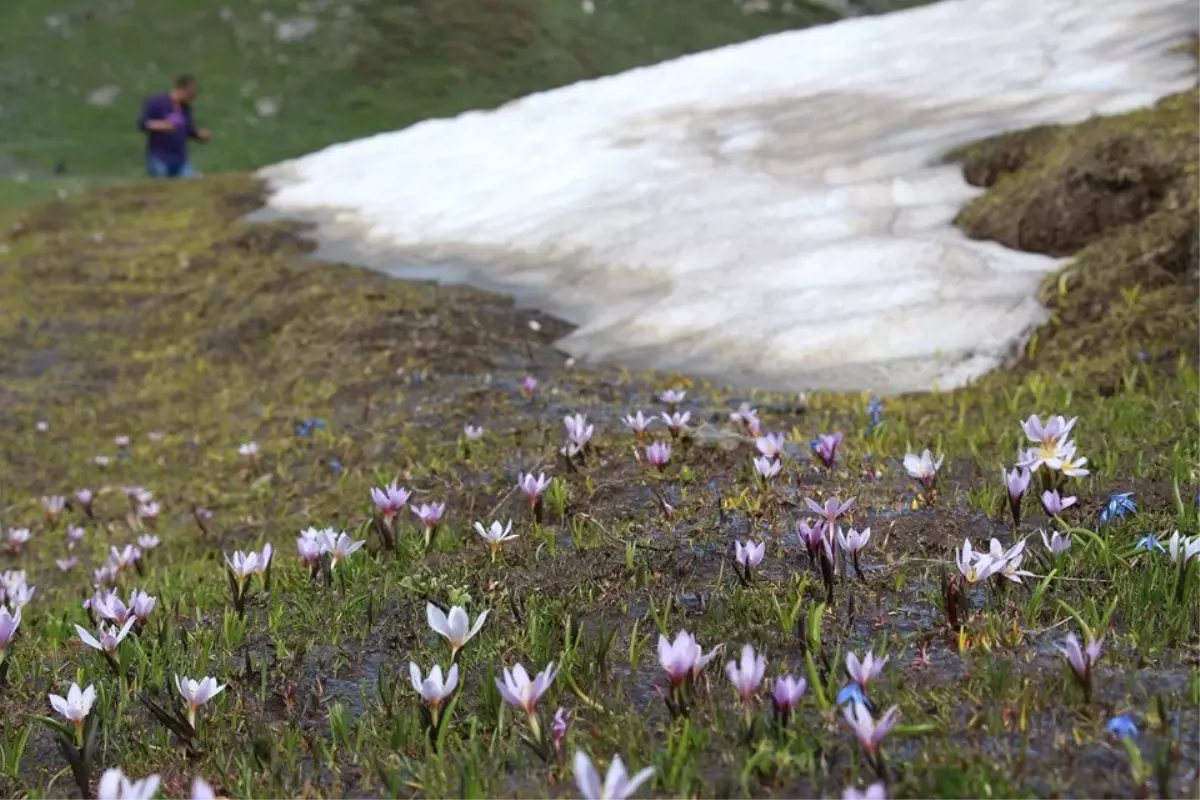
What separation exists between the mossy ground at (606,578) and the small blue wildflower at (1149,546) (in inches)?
2.6

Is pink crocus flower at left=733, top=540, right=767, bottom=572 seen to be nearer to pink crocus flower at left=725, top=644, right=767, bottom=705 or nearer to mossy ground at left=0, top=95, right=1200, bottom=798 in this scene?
mossy ground at left=0, top=95, right=1200, bottom=798

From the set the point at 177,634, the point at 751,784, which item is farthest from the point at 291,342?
the point at 751,784

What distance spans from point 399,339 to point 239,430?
5.07 ft

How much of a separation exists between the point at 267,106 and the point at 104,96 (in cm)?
629

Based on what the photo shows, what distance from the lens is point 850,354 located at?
6977mm

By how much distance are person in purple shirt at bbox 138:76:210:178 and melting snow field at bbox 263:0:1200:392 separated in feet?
21.8

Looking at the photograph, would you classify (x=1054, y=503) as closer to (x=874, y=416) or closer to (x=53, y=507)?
(x=874, y=416)

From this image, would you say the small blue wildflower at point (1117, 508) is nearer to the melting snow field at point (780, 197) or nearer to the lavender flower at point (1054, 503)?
the lavender flower at point (1054, 503)

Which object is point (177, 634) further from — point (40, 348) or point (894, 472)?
point (40, 348)

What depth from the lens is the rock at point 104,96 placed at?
113ft

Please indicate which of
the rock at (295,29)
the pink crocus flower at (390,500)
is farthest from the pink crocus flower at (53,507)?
the rock at (295,29)

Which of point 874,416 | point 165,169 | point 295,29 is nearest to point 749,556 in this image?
point 874,416

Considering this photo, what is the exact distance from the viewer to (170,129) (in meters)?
22.9

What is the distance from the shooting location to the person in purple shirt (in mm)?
22734
